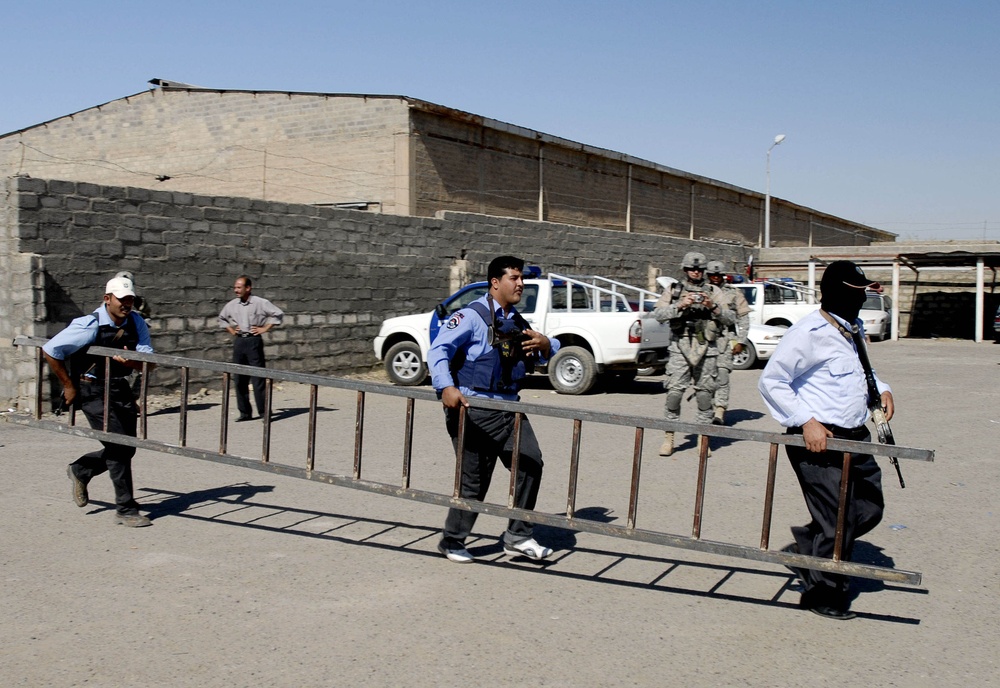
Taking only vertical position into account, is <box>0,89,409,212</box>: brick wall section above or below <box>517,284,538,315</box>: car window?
above

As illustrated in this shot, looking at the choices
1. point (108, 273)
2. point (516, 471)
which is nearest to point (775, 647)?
point (516, 471)

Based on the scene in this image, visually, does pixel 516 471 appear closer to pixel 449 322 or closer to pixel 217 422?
pixel 449 322

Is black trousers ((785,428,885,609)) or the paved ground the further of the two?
black trousers ((785,428,885,609))

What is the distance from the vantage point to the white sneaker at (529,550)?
213 inches

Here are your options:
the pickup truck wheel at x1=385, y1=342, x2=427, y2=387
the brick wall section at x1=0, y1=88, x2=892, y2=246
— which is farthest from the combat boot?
the brick wall section at x1=0, y1=88, x2=892, y2=246

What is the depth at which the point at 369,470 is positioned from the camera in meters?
8.11

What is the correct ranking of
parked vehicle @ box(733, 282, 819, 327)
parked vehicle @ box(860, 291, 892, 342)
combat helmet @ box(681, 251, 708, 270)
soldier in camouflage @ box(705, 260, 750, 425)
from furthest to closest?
1. parked vehicle @ box(860, 291, 892, 342)
2. parked vehicle @ box(733, 282, 819, 327)
3. soldier in camouflage @ box(705, 260, 750, 425)
4. combat helmet @ box(681, 251, 708, 270)

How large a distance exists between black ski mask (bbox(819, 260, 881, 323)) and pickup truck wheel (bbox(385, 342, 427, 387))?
1058 centimetres

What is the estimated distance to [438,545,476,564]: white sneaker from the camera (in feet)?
17.8

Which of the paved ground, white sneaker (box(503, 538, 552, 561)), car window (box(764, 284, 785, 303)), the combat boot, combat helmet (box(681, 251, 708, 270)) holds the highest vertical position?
car window (box(764, 284, 785, 303))

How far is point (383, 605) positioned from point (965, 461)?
6532 mm

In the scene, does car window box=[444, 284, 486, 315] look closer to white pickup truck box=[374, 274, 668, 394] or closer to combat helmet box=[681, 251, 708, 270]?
white pickup truck box=[374, 274, 668, 394]

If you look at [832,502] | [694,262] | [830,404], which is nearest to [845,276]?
[830,404]

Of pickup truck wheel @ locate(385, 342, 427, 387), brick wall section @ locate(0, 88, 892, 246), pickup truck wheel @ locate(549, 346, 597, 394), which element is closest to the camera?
pickup truck wheel @ locate(549, 346, 597, 394)
